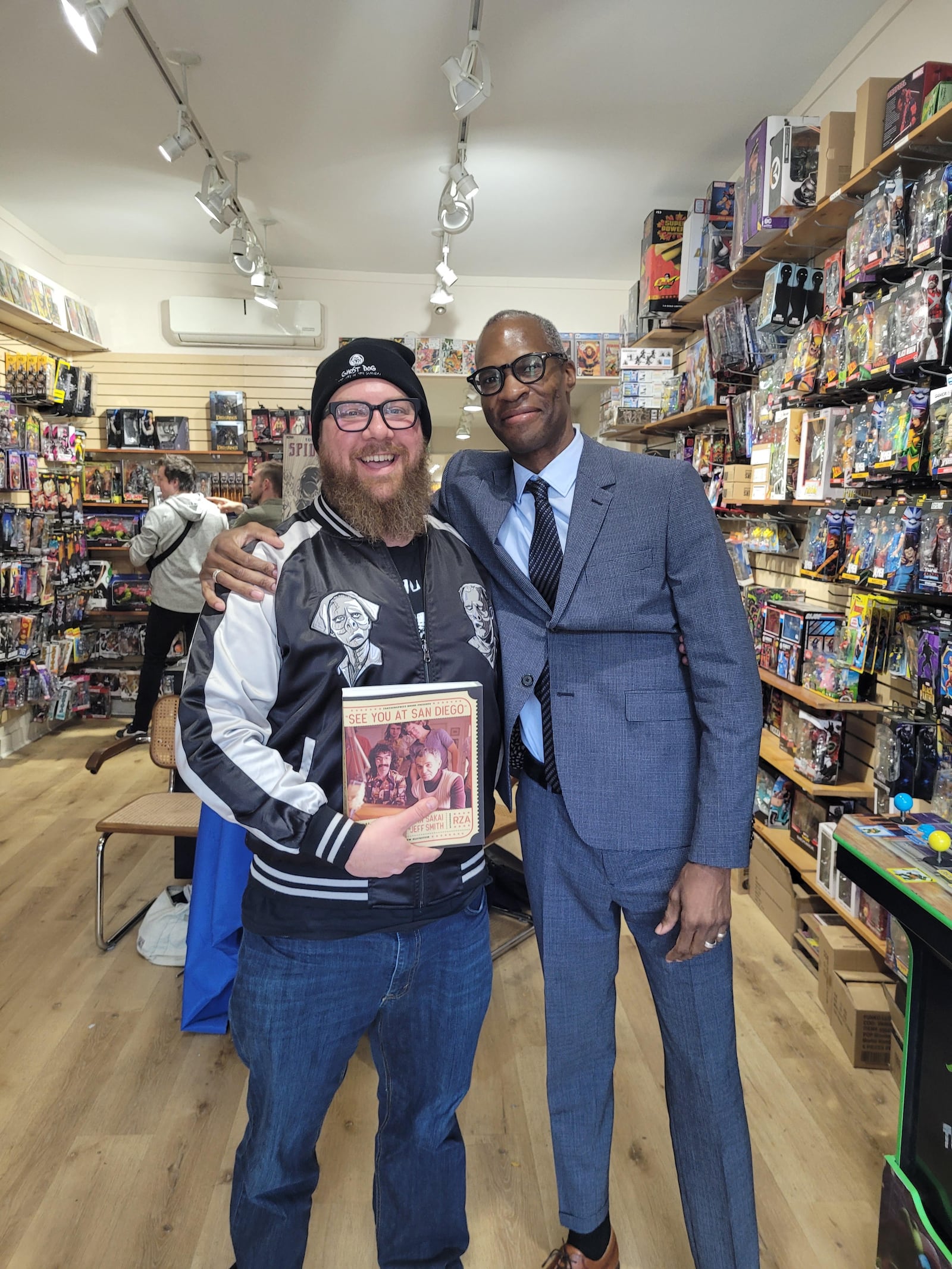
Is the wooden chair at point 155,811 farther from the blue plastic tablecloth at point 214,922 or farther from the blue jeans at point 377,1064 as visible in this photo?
the blue jeans at point 377,1064

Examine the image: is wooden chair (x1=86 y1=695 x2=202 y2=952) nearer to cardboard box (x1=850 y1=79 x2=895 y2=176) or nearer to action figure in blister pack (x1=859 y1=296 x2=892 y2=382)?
action figure in blister pack (x1=859 y1=296 x2=892 y2=382)

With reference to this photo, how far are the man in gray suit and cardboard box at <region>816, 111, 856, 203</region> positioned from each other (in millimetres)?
1915

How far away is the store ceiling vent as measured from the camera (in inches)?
266

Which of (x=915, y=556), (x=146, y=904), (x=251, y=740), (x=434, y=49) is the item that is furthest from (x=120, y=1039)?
(x=434, y=49)

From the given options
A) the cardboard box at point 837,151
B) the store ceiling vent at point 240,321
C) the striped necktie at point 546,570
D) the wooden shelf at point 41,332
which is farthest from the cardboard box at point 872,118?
the store ceiling vent at point 240,321

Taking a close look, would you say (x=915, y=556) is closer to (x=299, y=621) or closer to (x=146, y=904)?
(x=299, y=621)

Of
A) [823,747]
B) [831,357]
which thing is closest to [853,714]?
[823,747]

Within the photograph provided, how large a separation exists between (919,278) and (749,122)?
2.69 m

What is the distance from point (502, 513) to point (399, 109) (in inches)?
139

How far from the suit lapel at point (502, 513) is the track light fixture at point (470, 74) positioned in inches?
86.1

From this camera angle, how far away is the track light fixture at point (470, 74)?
3.02 m

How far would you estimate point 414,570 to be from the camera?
1464 millimetres

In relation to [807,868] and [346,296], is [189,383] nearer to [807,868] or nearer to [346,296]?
[346,296]

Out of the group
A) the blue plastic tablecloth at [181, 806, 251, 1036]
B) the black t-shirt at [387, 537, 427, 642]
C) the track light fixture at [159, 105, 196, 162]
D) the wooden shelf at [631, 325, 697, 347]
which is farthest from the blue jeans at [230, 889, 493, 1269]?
the wooden shelf at [631, 325, 697, 347]
